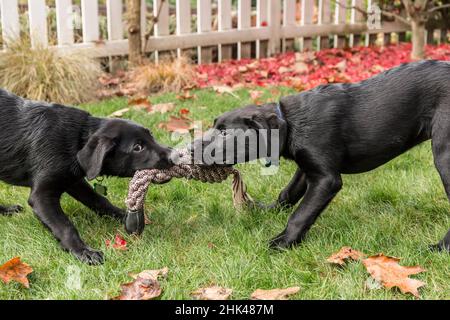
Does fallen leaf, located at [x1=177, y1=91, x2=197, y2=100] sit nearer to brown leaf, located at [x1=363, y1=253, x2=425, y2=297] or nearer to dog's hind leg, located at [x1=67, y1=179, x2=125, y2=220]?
dog's hind leg, located at [x1=67, y1=179, x2=125, y2=220]

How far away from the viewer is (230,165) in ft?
12.3

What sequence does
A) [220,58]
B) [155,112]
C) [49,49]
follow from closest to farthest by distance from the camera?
→ [155,112] → [49,49] → [220,58]

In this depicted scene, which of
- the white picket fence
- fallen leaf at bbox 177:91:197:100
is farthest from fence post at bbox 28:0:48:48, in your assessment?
fallen leaf at bbox 177:91:197:100

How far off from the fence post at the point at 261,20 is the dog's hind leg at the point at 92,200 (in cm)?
646

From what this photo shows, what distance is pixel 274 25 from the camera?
33.0 ft

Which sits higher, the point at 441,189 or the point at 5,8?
the point at 5,8

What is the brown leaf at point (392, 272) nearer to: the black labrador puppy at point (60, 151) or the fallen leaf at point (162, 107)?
the black labrador puppy at point (60, 151)

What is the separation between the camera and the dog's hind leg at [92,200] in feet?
13.2

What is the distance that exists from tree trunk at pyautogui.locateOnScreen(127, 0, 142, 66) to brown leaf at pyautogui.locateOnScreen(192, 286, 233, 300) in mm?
5471

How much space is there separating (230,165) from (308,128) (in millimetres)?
532

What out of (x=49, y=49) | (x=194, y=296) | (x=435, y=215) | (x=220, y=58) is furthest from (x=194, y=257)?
(x=220, y=58)

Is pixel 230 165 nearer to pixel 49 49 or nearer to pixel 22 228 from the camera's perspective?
pixel 22 228

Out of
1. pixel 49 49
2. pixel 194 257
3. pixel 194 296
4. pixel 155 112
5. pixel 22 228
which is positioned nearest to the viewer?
pixel 194 296

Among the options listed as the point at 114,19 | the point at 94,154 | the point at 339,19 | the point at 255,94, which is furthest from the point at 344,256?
the point at 339,19
